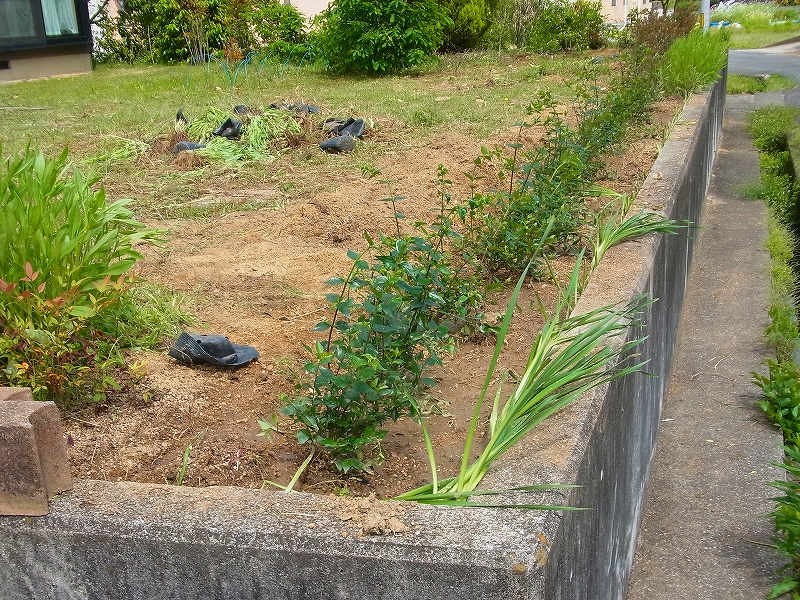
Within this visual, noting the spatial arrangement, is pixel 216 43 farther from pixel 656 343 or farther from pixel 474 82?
pixel 656 343

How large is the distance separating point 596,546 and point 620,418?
1.87 ft

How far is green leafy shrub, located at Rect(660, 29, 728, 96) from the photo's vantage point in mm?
9227

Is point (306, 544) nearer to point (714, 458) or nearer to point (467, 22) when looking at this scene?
point (714, 458)

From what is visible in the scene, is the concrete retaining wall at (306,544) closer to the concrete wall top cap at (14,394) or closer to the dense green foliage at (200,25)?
the concrete wall top cap at (14,394)

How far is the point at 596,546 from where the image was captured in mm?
2373

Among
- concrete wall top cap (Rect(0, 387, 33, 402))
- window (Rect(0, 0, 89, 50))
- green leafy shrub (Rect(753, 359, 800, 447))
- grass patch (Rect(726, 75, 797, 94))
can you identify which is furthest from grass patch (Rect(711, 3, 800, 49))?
concrete wall top cap (Rect(0, 387, 33, 402))

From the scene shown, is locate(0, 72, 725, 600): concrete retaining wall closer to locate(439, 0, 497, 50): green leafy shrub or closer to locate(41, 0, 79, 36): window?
locate(41, 0, 79, 36): window

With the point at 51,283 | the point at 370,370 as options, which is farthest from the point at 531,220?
the point at 51,283

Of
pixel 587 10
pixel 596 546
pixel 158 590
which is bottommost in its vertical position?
pixel 596 546

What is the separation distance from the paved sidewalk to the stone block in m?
2.10

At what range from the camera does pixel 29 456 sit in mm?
1904

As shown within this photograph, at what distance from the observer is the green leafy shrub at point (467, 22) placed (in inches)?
693

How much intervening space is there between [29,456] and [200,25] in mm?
16586

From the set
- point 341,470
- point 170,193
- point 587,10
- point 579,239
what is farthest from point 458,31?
point 341,470
